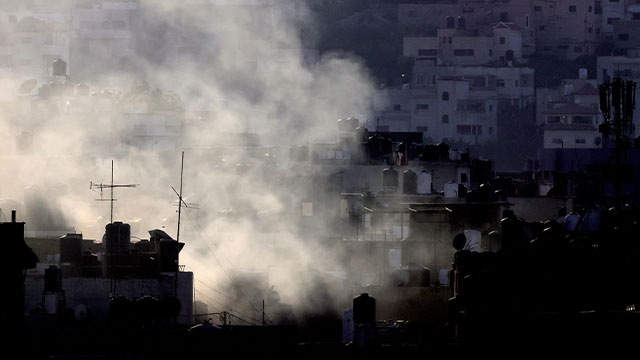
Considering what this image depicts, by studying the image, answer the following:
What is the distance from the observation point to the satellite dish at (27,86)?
3287 inches

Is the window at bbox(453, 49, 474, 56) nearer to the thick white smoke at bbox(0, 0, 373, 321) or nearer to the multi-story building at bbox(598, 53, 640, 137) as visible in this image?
the thick white smoke at bbox(0, 0, 373, 321)

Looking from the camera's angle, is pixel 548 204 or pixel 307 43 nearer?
pixel 548 204

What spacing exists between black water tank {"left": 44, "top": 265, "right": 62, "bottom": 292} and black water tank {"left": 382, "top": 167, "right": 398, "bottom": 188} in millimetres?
23103

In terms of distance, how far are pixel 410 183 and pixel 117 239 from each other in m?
18.6

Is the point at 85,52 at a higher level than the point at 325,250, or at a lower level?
higher

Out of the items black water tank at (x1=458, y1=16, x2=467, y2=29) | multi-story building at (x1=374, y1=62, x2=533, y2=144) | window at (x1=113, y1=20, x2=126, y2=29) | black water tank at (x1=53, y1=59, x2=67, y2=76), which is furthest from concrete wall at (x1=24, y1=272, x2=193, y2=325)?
black water tank at (x1=458, y1=16, x2=467, y2=29)

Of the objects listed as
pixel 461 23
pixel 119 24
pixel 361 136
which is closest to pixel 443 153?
pixel 361 136

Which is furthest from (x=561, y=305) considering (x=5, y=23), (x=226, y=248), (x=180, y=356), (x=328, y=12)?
(x=328, y=12)

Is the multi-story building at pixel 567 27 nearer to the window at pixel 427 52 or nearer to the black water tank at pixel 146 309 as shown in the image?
the window at pixel 427 52

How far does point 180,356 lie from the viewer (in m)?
22.2

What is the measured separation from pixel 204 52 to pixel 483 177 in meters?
52.1

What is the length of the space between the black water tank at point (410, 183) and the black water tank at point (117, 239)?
58.0 feet

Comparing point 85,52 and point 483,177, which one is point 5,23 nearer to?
point 85,52

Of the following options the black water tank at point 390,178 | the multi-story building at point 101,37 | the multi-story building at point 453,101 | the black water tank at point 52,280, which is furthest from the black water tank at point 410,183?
the multi-story building at point 101,37
